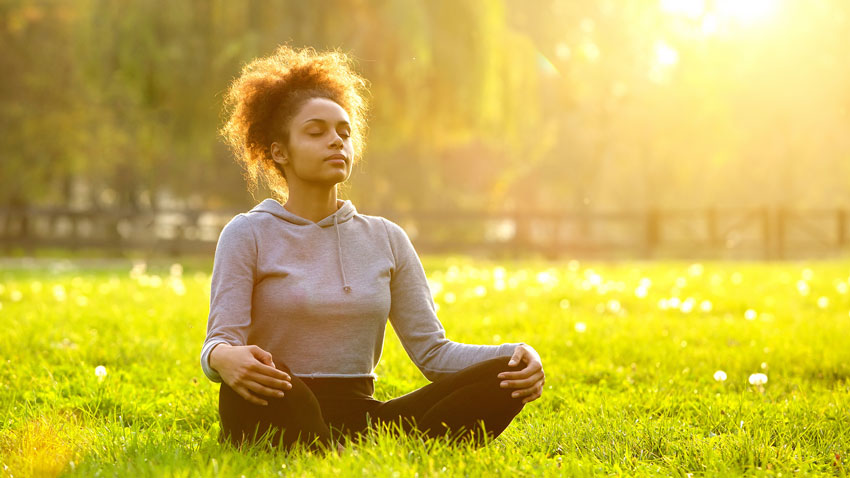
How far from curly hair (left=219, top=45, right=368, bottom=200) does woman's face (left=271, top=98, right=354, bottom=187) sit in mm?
60

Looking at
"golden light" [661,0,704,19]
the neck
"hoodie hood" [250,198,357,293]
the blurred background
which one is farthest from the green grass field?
"golden light" [661,0,704,19]

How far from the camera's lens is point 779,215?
21.4 metres

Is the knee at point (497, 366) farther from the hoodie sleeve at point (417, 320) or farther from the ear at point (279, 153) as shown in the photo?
the ear at point (279, 153)

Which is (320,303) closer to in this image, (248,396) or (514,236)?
(248,396)

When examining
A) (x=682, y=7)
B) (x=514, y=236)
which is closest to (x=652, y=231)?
(x=514, y=236)

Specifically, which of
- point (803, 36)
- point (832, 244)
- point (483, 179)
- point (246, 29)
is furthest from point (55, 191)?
point (803, 36)

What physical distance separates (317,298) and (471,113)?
45.9ft

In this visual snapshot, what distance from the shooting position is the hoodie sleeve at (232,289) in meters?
2.92

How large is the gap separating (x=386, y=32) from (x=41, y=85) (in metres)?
12.6

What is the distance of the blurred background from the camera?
53.4 ft

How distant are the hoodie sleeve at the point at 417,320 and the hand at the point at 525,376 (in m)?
0.31

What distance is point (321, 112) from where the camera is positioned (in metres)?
3.16

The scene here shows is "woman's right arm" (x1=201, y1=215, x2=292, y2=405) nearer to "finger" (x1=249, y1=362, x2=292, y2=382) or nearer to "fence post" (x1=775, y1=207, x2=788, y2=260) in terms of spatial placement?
"finger" (x1=249, y1=362, x2=292, y2=382)

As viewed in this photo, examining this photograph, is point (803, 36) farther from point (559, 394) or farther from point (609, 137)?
point (559, 394)
